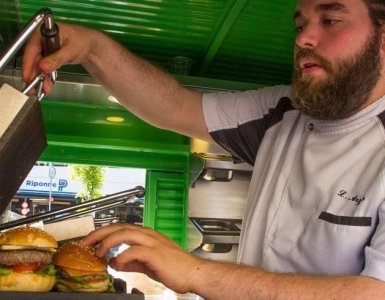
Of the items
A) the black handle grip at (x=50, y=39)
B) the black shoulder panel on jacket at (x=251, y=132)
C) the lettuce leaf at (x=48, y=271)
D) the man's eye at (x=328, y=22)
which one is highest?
the man's eye at (x=328, y=22)

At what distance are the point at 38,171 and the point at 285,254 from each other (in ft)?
11.5

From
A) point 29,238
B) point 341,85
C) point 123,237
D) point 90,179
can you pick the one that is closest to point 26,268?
point 29,238

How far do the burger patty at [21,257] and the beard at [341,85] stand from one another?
0.92 m

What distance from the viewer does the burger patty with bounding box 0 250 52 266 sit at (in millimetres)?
1366

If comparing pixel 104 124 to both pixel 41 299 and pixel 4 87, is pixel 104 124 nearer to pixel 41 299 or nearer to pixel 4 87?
pixel 41 299

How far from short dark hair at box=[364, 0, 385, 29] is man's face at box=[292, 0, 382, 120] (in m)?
0.02

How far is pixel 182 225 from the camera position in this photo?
3682mm

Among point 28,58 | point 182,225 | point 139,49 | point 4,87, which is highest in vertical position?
point 139,49

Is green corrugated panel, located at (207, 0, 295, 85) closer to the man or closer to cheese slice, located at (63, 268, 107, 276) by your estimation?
the man

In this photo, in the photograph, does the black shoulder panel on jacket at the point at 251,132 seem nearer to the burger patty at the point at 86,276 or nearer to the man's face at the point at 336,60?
the man's face at the point at 336,60

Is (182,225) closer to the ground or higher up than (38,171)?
closer to the ground

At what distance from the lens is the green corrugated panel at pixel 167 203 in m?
3.74

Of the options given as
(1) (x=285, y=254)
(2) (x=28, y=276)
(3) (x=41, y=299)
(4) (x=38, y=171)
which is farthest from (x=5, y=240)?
(4) (x=38, y=171)

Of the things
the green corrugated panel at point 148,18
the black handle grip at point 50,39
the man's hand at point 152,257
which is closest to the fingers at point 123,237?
the man's hand at point 152,257
